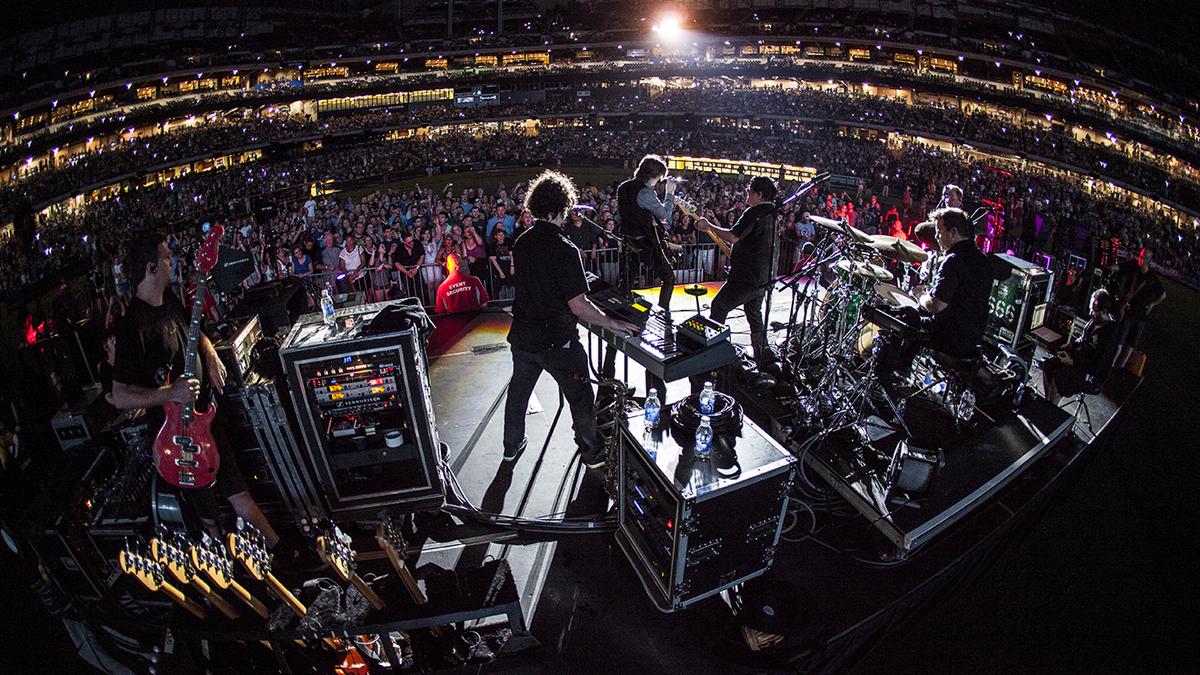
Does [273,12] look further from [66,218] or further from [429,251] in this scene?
[429,251]

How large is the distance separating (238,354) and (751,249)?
4.79 metres

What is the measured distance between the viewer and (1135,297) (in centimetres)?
673

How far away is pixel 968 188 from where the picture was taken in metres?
25.0

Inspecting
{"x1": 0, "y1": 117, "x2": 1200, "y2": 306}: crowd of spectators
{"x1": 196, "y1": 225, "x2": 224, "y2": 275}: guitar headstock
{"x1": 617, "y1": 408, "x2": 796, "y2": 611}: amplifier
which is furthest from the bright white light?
{"x1": 617, "y1": 408, "x2": 796, "y2": 611}: amplifier

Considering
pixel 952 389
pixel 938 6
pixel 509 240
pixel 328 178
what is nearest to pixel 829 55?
pixel 938 6

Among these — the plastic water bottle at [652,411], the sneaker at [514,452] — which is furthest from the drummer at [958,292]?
the sneaker at [514,452]

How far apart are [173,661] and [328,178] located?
38044 millimetres

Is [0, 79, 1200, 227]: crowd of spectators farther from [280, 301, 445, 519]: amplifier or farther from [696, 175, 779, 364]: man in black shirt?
[280, 301, 445, 519]: amplifier

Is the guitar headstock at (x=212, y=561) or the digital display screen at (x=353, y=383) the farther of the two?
the digital display screen at (x=353, y=383)

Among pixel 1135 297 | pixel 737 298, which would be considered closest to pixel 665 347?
pixel 737 298

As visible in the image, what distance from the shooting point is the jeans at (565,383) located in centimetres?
497

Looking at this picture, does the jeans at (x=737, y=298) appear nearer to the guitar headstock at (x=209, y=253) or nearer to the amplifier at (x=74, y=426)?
the guitar headstock at (x=209, y=253)

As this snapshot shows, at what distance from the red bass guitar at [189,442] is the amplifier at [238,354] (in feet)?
1.15

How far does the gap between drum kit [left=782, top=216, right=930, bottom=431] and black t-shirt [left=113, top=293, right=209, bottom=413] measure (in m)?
5.16
